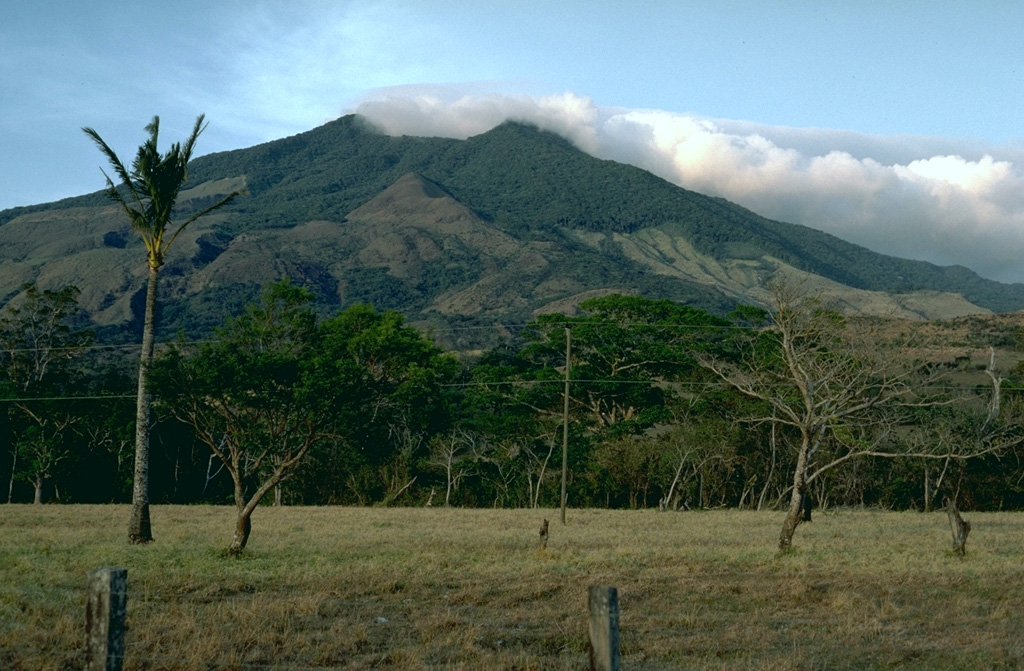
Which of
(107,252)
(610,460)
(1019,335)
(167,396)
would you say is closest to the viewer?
(167,396)

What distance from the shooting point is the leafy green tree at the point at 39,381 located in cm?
4331

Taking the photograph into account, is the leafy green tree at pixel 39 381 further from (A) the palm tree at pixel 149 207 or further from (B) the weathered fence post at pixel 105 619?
(B) the weathered fence post at pixel 105 619

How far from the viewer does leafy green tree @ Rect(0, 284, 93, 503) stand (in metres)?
43.3

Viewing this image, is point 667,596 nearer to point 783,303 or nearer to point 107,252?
point 783,303

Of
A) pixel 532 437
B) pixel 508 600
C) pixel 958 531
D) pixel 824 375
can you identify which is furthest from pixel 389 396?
pixel 508 600

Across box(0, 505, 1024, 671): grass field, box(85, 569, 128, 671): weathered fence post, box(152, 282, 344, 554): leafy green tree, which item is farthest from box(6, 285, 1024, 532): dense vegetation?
box(85, 569, 128, 671): weathered fence post

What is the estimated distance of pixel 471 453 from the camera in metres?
49.5

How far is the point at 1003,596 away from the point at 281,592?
34.7ft

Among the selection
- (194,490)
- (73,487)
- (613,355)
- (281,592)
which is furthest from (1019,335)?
(281,592)

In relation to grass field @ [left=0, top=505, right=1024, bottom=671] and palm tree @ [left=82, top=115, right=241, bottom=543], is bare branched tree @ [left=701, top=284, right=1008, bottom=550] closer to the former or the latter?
grass field @ [left=0, top=505, right=1024, bottom=671]

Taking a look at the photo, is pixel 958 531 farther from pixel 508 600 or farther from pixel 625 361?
pixel 625 361

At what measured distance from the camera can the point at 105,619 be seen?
721cm

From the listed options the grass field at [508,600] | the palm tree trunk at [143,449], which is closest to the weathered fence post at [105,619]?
the grass field at [508,600]

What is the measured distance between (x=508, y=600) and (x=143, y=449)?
1237 cm
